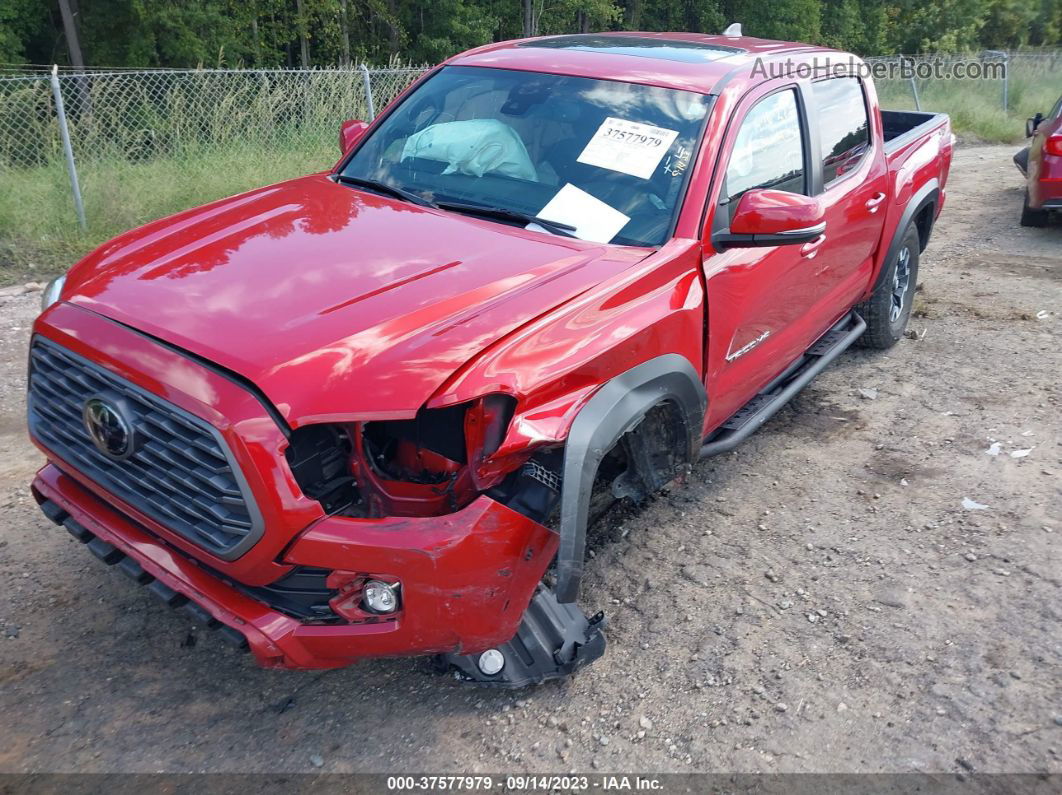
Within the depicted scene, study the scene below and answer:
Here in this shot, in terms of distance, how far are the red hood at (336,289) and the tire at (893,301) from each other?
2883mm

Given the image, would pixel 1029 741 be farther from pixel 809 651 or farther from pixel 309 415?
pixel 309 415

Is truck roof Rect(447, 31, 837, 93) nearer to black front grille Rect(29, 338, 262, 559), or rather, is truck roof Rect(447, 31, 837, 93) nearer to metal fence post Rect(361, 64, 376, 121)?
black front grille Rect(29, 338, 262, 559)

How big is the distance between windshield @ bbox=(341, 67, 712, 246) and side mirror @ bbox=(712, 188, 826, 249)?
0.77 feet

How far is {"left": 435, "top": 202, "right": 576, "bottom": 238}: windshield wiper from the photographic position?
327cm

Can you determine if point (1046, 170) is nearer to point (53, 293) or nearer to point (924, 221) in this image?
point (924, 221)

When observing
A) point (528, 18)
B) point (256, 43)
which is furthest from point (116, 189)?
point (528, 18)

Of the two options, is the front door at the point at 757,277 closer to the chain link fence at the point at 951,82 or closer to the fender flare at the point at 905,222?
the fender flare at the point at 905,222

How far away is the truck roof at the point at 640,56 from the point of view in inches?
146

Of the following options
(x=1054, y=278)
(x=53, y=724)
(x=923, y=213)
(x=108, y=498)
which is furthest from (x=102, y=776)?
(x=1054, y=278)

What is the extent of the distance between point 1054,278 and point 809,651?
5764mm

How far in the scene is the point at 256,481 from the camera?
88.8 inches

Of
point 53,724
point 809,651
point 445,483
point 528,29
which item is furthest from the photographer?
point 528,29

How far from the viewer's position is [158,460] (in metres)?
2.45

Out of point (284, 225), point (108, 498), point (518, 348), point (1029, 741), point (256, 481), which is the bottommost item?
point (1029, 741)
